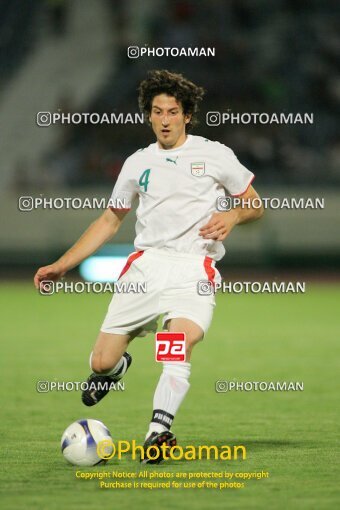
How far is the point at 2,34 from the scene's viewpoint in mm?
22578

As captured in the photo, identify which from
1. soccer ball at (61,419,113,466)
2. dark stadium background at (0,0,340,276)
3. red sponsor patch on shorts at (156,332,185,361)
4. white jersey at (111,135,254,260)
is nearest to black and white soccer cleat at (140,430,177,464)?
soccer ball at (61,419,113,466)

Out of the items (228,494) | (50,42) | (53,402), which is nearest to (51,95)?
(50,42)

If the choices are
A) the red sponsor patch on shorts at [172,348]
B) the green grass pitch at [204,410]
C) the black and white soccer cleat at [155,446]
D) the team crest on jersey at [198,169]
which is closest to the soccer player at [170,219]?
the team crest on jersey at [198,169]

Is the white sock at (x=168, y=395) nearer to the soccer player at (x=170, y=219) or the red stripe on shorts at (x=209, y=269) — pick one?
the soccer player at (x=170, y=219)

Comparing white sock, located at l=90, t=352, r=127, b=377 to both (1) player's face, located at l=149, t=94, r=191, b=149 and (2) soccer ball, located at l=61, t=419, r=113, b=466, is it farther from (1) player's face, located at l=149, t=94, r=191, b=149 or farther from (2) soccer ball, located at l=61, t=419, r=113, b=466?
(1) player's face, located at l=149, t=94, r=191, b=149

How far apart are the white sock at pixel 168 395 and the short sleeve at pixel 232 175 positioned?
1024 mm

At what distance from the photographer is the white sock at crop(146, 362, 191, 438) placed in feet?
18.7

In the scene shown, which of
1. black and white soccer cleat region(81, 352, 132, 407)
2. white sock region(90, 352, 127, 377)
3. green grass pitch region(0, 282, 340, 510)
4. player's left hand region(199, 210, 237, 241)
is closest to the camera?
green grass pitch region(0, 282, 340, 510)

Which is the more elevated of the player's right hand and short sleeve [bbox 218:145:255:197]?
short sleeve [bbox 218:145:255:197]

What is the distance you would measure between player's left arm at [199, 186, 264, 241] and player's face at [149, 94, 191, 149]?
0.49 m

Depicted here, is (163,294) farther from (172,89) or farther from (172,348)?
(172,89)

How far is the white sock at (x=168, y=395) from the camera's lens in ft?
18.7

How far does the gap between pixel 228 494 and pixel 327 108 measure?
57.4 feet

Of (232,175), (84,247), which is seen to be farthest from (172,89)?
(84,247)
